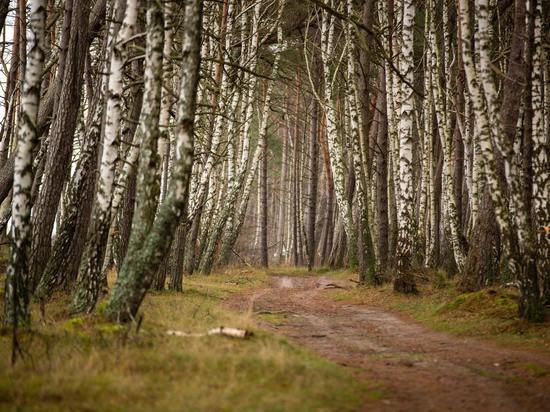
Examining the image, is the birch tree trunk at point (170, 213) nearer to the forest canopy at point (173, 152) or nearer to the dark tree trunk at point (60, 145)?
the forest canopy at point (173, 152)

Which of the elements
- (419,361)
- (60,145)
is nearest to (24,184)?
(60,145)

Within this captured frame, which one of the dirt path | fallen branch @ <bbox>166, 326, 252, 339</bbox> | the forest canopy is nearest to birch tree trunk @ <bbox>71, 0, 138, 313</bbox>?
the forest canopy

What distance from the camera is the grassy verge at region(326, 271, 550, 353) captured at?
30.2 ft

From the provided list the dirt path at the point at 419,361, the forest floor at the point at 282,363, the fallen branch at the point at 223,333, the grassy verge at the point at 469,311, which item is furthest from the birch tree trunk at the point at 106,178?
the grassy verge at the point at 469,311

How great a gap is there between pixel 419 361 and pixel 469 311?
396 cm

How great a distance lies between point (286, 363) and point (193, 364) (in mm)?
978

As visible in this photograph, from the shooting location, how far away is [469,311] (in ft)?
36.5

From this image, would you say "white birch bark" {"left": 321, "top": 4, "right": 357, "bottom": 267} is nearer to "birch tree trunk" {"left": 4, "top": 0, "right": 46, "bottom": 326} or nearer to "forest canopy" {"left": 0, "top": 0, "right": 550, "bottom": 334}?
"forest canopy" {"left": 0, "top": 0, "right": 550, "bottom": 334}

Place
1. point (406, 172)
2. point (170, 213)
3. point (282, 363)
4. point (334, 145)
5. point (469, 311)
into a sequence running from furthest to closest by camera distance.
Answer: point (334, 145) → point (406, 172) → point (469, 311) → point (170, 213) → point (282, 363)

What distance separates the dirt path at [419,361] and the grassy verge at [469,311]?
477 mm

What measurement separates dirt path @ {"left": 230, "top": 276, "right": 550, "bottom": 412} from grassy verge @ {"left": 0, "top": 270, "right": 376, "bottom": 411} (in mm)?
599

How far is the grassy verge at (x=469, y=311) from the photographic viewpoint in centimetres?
920

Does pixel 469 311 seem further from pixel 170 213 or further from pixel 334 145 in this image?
pixel 334 145

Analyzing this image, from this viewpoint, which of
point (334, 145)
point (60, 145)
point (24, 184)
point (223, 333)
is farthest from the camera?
point (334, 145)
